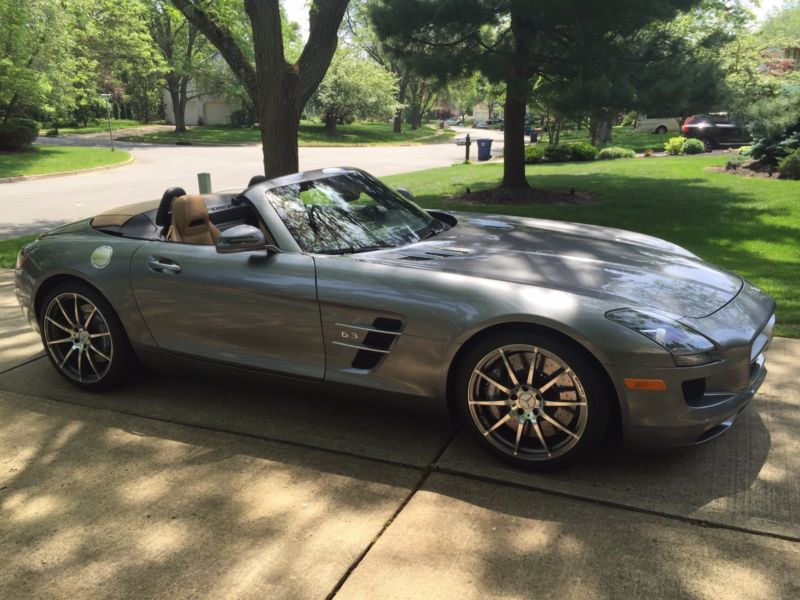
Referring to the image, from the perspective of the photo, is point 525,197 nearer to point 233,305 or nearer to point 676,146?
point 233,305

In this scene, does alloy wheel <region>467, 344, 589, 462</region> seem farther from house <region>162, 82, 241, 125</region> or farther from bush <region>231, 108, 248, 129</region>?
house <region>162, 82, 241, 125</region>

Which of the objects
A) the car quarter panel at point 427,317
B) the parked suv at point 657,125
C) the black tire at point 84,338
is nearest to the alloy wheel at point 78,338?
the black tire at point 84,338

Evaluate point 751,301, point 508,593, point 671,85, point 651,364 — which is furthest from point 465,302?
point 671,85

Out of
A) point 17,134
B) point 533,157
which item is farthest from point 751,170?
point 17,134

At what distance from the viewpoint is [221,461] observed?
131 inches

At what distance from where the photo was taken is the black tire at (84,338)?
13.1ft

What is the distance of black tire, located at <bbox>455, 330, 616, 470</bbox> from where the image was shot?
9.41ft

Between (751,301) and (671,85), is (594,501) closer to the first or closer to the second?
(751,301)

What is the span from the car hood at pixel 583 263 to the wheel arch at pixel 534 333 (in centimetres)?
24

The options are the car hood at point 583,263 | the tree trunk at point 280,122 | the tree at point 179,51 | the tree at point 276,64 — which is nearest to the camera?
the car hood at point 583,263

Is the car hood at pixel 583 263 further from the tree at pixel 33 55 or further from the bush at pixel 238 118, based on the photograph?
the bush at pixel 238 118

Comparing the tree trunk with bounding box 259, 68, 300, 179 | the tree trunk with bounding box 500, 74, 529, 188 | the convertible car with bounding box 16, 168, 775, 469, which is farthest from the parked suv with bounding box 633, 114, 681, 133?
the convertible car with bounding box 16, 168, 775, 469

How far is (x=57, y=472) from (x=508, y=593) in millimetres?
2220

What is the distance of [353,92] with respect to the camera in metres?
45.7
